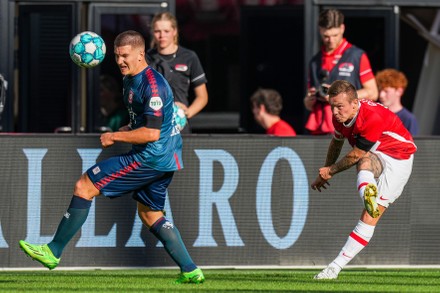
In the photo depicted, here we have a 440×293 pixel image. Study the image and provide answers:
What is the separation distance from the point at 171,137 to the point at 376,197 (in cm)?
181

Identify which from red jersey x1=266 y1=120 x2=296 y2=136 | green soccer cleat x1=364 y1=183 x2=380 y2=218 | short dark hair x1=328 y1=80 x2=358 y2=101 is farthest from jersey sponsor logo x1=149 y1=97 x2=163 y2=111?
red jersey x1=266 y1=120 x2=296 y2=136

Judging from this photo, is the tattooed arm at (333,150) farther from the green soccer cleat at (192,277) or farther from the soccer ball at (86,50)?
the soccer ball at (86,50)

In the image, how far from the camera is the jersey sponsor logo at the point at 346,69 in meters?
13.5

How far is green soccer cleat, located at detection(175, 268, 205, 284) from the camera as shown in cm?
1083

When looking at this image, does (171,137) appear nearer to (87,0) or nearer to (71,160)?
(71,160)

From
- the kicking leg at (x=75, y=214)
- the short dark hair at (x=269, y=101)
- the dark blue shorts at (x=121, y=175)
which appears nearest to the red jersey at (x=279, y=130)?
the short dark hair at (x=269, y=101)

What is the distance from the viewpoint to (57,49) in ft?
51.0

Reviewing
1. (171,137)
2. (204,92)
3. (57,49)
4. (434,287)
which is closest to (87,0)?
(57,49)

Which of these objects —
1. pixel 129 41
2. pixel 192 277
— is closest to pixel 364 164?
pixel 192 277

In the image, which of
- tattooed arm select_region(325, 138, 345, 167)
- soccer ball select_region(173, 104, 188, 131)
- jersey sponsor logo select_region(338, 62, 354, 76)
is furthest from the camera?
jersey sponsor logo select_region(338, 62, 354, 76)

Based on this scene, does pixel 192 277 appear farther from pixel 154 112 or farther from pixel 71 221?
pixel 154 112

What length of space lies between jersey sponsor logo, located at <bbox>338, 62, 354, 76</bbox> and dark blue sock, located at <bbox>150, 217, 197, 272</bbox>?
337 centimetres

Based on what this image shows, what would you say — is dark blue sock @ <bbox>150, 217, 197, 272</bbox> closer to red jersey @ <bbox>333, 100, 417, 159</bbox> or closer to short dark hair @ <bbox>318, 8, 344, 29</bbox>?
red jersey @ <bbox>333, 100, 417, 159</bbox>

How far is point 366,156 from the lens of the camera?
11.3 meters
